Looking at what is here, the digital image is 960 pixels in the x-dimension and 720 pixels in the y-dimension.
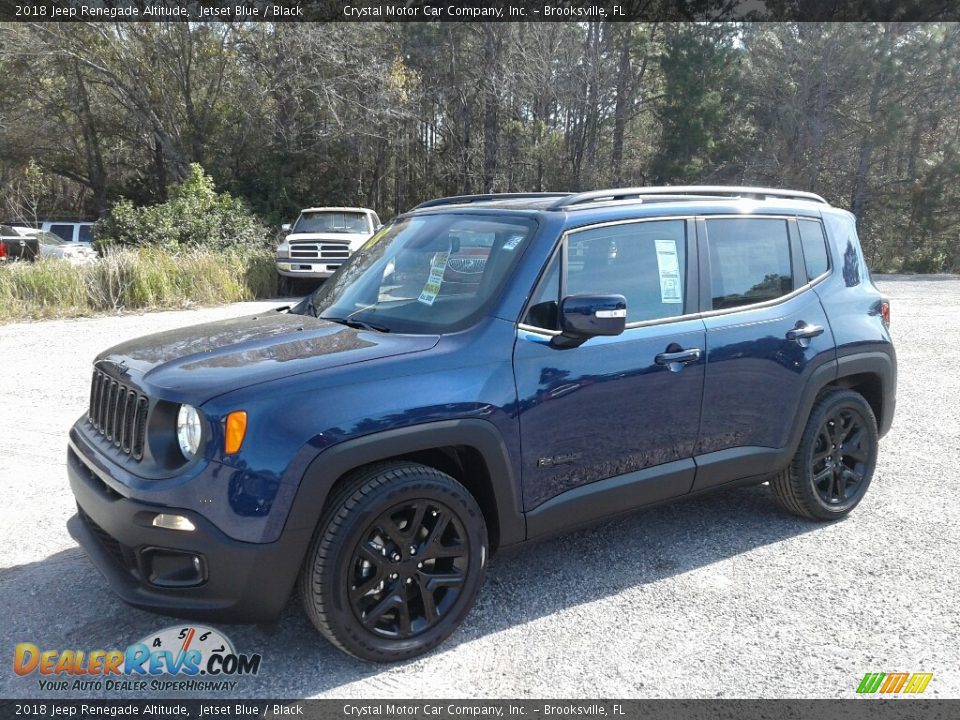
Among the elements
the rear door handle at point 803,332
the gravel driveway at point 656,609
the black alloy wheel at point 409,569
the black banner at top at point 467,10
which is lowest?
the gravel driveway at point 656,609

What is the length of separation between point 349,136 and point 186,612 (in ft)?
81.9

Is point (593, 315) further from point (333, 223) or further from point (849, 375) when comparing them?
point (333, 223)

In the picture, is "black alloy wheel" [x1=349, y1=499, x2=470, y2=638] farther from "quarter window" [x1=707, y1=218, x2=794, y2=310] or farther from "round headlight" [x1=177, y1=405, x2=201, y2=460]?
"quarter window" [x1=707, y1=218, x2=794, y2=310]

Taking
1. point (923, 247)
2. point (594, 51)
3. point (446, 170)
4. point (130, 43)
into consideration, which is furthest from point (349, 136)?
point (923, 247)

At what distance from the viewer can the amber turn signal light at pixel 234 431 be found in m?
2.77

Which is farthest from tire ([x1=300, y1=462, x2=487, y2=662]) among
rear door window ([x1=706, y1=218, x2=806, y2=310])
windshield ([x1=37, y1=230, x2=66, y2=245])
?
windshield ([x1=37, y1=230, x2=66, y2=245])

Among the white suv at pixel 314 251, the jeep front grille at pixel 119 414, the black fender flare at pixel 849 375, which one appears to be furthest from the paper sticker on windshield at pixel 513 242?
the white suv at pixel 314 251

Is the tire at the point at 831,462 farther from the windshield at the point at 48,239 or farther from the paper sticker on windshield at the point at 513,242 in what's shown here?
the windshield at the point at 48,239

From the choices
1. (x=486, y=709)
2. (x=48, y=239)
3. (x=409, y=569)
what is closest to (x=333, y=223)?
(x=48, y=239)

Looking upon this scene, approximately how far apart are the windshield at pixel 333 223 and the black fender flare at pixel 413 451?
13648 millimetres

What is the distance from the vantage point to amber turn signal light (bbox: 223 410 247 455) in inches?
109

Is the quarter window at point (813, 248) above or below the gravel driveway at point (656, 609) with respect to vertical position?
above

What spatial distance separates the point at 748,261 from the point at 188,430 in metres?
2.93

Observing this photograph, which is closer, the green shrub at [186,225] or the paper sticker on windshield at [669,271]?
the paper sticker on windshield at [669,271]
